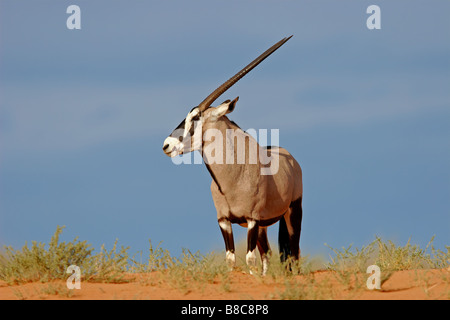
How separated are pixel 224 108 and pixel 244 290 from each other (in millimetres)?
2609

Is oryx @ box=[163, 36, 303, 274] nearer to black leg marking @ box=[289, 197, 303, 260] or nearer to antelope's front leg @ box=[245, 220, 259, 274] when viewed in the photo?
antelope's front leg @ box=[245, 220, 259, 274]

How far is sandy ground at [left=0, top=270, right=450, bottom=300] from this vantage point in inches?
267

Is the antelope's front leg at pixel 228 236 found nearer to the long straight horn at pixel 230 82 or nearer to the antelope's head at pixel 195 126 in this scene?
the antelope's head at pixel 195 126

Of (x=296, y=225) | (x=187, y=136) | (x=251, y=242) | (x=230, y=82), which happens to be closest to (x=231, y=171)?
(x=187, y=136)

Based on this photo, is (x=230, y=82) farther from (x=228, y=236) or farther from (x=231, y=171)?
(x=228, y=236)

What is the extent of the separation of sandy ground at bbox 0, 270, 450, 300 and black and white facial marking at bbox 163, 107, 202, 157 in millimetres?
1757

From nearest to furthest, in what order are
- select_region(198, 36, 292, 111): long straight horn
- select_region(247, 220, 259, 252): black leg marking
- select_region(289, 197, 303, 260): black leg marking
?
select_region(247, 220, 259, 252): black leg marking
select_region(198, 36, 292, 111): long straight horn
select_region(289, 197, 303, 260): black leg marking

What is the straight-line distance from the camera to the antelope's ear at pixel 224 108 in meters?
8.48

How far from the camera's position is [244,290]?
720 cm

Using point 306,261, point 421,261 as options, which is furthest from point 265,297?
point 421,261

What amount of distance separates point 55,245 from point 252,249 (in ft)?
9.00

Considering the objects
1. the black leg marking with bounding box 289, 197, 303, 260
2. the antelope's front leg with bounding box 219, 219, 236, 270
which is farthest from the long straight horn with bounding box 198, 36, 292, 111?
the black leg marking with bounding box 289, 197, 303, 260

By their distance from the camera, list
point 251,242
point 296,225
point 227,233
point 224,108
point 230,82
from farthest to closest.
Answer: point 296,225 < point 230,82 < point 227,233 < point 224,108 < point 251,242
